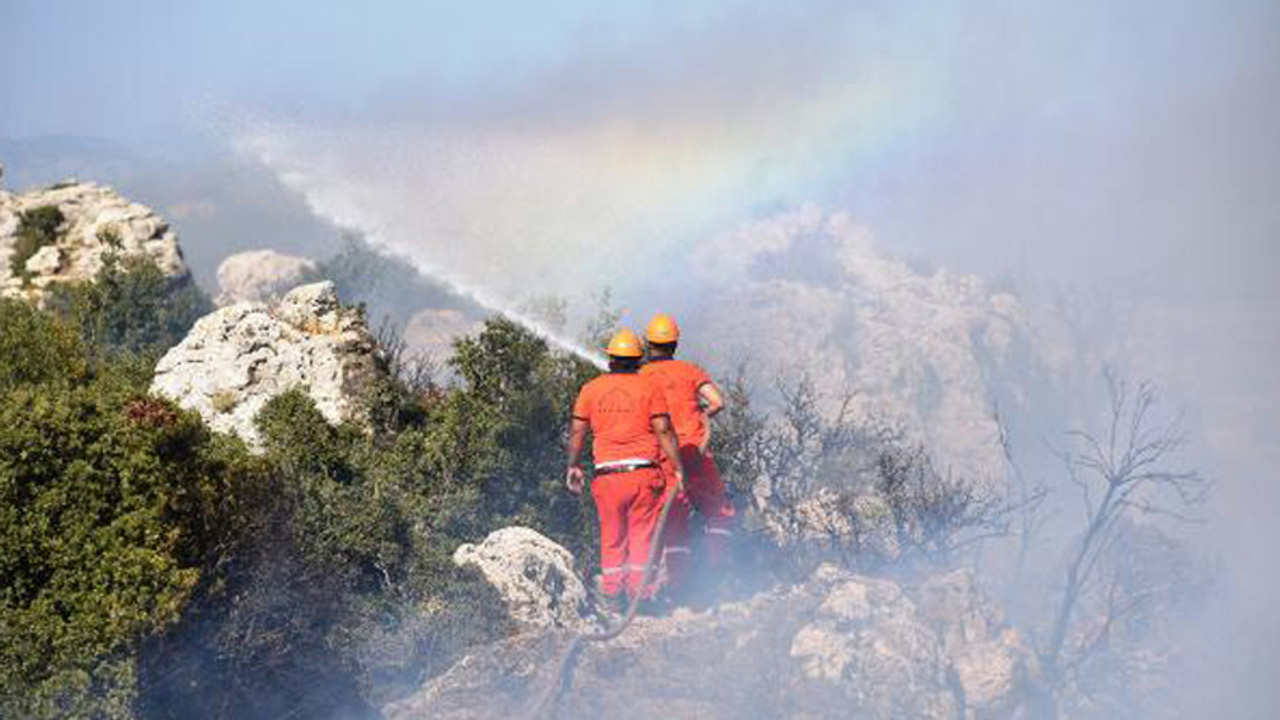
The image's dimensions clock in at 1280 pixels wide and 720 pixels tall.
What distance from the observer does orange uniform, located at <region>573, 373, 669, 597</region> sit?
11.1m

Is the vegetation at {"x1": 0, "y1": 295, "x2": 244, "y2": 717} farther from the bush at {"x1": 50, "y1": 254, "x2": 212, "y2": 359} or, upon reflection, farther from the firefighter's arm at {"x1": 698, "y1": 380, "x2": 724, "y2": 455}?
the bush at {"x1": 50, "y1": 254, "x2": 212, "y2": 359}

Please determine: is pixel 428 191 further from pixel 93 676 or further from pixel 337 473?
pixel 93 676

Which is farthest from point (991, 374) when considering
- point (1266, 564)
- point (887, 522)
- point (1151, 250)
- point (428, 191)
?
point (887, 522)

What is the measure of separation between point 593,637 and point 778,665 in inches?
56.2

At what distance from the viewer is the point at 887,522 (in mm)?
15992

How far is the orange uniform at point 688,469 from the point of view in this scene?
38.1 feet

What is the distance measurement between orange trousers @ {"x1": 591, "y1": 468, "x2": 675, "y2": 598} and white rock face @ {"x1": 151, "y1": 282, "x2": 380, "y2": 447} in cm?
309

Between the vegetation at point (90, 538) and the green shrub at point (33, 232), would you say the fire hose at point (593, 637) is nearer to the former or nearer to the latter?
the vegetation at point (90, 538)

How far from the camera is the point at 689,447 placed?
1174 cm

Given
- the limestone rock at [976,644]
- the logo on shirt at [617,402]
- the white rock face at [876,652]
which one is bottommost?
the limestone rock at [976,644]

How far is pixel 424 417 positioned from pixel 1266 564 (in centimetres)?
3991

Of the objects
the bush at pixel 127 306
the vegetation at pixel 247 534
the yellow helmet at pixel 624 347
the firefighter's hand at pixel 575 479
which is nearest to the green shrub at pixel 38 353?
the vegetation at pixel 247 534

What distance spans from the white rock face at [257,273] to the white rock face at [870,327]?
19.0m

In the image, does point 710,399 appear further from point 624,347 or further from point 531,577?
point 531,577
